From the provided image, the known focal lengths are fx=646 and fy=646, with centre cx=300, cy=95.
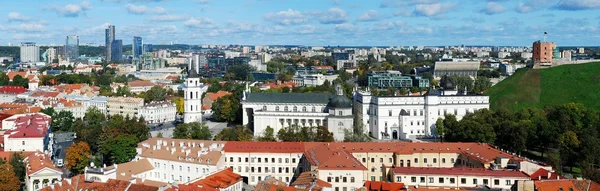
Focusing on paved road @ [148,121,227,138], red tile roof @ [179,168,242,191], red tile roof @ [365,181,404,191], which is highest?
red tile roof @ [365,181,404,191]

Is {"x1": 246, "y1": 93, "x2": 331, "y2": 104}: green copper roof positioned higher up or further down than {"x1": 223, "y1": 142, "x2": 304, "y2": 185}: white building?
higher up

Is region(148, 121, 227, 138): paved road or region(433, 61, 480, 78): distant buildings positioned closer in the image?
region(148, 121, 227, 138): paved road

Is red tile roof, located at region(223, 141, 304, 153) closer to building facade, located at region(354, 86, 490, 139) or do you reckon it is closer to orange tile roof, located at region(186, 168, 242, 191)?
orange tile roof, located at region(186, 168, 242, 191)

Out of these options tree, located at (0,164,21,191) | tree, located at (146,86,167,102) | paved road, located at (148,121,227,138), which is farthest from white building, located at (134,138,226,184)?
tree, located at (146,86,167,102)

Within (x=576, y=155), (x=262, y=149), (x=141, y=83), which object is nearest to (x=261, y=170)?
(x=262, y=149)

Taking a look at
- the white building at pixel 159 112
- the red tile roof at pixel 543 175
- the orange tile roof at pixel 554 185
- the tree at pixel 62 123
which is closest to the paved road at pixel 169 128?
the white building at pixel 159 112

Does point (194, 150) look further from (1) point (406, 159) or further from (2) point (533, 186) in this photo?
(2) point (533, 186)

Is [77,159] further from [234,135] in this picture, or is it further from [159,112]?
A: [159,112]
